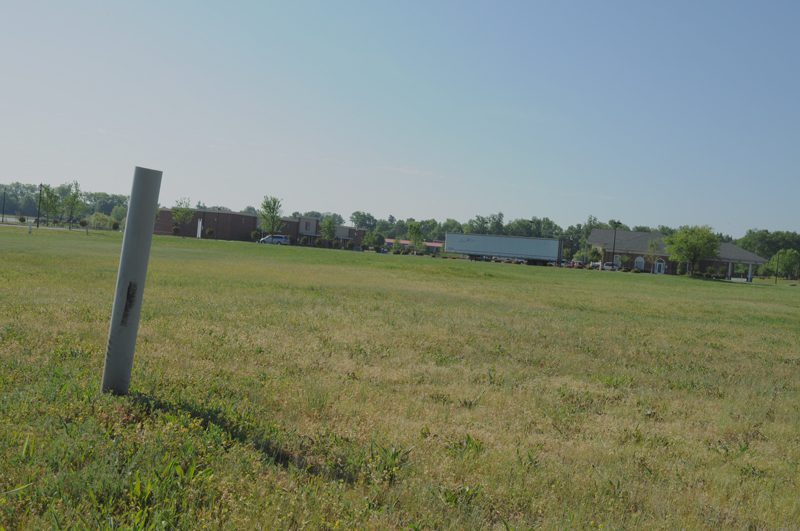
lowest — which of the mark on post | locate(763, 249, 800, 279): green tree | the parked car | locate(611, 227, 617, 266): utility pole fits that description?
the mark on post

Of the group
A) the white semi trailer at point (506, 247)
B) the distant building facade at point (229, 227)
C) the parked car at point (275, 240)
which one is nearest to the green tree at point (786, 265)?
the white semi trailer at point (506, 247)

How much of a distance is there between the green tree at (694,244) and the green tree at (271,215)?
75.5m

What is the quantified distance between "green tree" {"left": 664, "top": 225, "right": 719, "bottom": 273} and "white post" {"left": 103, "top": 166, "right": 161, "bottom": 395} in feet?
331

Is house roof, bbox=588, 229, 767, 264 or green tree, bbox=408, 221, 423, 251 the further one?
green tree, bbox=408, 221, 423, 251

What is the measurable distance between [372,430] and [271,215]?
11893 centimetres

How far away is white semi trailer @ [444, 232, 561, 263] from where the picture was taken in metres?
108

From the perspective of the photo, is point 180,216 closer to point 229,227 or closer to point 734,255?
point 229,227

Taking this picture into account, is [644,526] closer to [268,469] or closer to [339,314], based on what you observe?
[268,469]

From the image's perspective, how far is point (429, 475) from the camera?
4.66m

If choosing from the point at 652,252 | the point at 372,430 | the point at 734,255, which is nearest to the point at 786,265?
the point at 734,255

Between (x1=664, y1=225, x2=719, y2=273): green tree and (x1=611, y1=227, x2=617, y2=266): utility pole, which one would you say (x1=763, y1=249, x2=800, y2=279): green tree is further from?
(x1=664, y1=225, x2=719, y2=273): green tree

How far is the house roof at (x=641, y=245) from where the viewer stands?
113 meters

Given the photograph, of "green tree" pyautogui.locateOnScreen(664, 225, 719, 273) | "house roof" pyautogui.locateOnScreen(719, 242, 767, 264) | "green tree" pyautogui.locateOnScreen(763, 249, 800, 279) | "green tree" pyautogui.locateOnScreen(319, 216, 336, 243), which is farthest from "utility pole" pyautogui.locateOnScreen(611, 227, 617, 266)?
"green tree" pyautogui.locateOnScreen(319, 216, 336, 243)

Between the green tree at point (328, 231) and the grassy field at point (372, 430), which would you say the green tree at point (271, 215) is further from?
the grassy field at point (372, 430)
